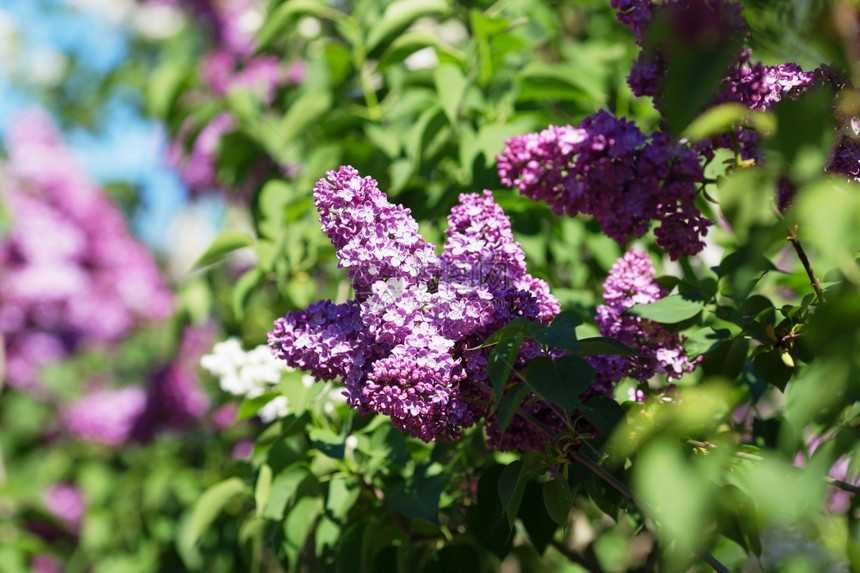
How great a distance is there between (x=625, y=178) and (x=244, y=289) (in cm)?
84

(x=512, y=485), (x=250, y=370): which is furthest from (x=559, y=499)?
(x=250, y=370)

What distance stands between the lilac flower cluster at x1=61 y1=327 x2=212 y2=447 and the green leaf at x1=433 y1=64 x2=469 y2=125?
5.62ft

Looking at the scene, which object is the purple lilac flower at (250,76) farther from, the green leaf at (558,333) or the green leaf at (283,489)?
the green leaf at (558,333)

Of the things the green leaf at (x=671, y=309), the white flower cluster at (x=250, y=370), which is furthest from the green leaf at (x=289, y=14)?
the green leaf at (x=671, y=309)

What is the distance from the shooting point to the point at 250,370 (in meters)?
1.59

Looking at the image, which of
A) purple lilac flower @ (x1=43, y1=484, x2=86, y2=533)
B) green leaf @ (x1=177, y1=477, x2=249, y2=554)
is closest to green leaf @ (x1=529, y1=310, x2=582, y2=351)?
green leaf @ (x1=177, y1=477, x2=249, y2=554)

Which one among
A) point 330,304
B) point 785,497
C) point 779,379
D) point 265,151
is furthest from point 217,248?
point 785,497

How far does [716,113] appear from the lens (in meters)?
0.69

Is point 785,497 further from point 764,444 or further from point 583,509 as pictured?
point 583,509

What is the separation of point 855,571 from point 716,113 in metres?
0.47

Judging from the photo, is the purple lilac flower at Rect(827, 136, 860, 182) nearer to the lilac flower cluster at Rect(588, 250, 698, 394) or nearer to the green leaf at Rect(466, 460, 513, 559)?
the lilac flower cluster at Rect(588, 250, 698, 394)

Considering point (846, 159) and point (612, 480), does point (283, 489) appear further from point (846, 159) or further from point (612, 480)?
point (846, 159)

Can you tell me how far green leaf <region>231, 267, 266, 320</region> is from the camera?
1.62 metres

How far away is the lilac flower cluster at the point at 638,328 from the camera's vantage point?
3.53ft
